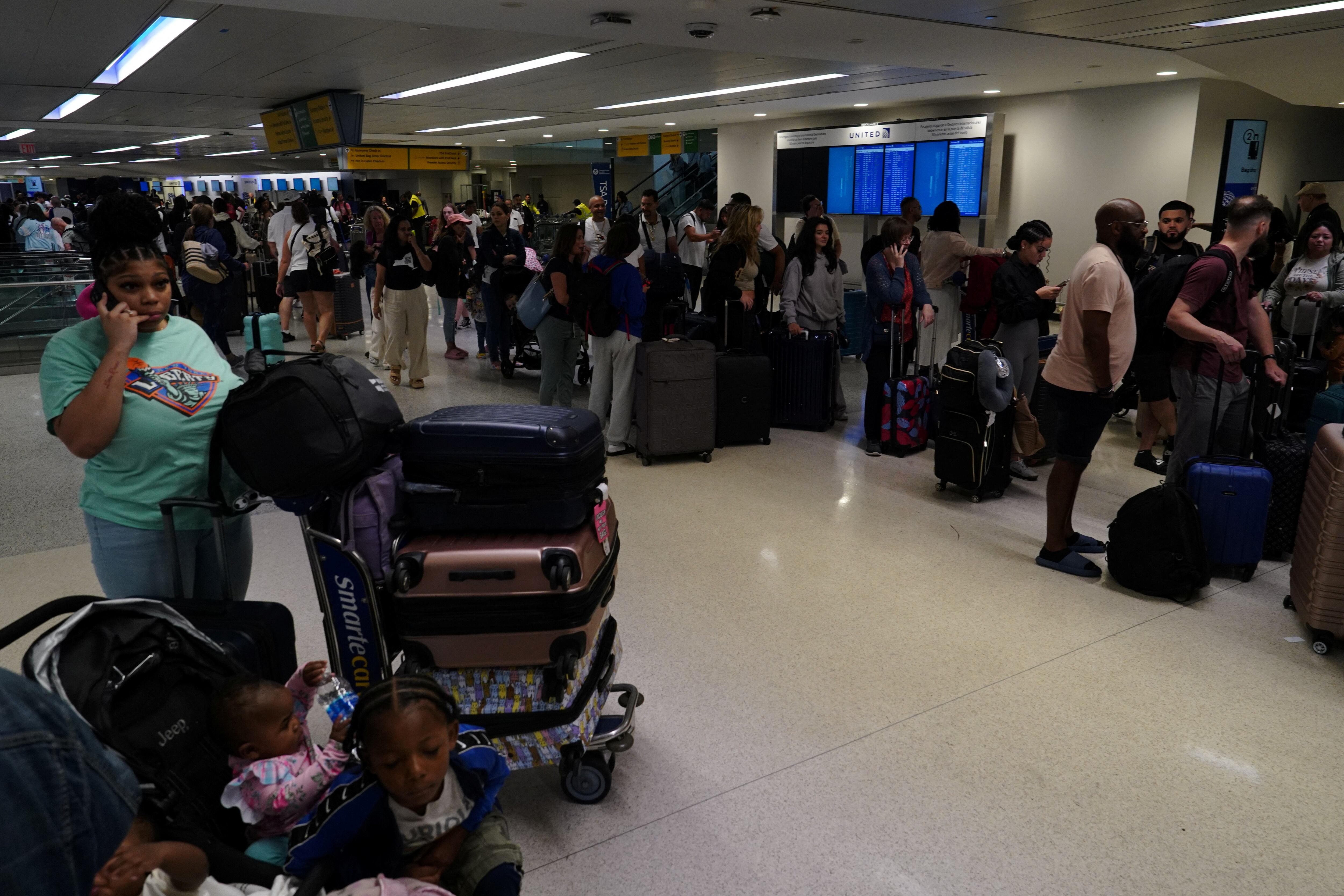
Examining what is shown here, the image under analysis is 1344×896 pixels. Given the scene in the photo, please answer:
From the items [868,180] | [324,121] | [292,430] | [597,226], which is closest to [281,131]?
[324,121]

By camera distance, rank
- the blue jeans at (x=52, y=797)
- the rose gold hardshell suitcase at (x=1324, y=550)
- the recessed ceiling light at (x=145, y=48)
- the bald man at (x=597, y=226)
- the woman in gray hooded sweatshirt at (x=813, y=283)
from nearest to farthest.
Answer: the blue jeans at (x=52, y=797)
the rose gold hardshell suitcase at (x=1324, y=550)
the woman in gray hooded sweatshirt at (x=813, y=283)
the recessed ceiling light at (x=145, y=48)
the bald man at (x=597, y=226)

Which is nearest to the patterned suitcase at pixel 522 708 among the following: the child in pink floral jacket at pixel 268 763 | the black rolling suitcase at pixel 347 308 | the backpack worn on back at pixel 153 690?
the child in pink floral jacket at pixel 268 763

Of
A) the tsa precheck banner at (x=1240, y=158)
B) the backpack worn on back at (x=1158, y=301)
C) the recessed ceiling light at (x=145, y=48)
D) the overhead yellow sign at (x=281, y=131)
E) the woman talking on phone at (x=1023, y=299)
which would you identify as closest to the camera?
the backpack worn on back at (x=1158, y=301)

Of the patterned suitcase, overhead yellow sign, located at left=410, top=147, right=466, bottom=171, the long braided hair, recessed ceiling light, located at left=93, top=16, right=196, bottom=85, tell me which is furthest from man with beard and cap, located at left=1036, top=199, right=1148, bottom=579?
overhead yellow sign, located at left=410, top=147, right=466, bottom=171

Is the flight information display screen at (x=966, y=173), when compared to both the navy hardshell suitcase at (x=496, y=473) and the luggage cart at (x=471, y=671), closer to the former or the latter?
the luggage cart at (x=471, y=671)

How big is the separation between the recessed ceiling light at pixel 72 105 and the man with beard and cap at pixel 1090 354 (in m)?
11.7

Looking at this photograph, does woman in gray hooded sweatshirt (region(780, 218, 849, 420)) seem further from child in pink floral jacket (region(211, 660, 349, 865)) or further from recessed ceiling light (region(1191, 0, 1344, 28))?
child in pink floral jacket (region(211, 660, 349, 865))

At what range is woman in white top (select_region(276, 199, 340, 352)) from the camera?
8633 millimetres

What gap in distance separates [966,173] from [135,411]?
12.4m

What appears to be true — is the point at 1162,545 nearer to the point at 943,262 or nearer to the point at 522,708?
the point at 522,708

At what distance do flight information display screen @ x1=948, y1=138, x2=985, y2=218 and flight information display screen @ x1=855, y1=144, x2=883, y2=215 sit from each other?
1.40 m

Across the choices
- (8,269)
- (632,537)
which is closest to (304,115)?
(8,269)

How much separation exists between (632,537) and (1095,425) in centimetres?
222

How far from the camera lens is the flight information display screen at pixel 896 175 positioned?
43.6ft
